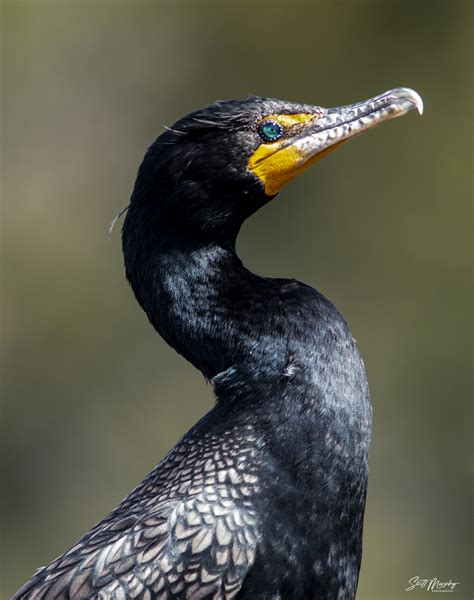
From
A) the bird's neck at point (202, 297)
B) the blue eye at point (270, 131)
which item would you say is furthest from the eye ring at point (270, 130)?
the bird's neck at point (202, 297)

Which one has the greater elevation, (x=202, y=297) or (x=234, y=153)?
(x=234, y=153)

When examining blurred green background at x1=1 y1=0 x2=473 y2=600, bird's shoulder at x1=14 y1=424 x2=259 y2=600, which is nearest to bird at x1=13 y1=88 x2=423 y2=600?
bird's shoulder at x1=14 y1=424 x2=259 y2=600

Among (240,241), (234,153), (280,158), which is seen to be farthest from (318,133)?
(240,241)

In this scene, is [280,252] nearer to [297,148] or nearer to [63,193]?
[63,193]

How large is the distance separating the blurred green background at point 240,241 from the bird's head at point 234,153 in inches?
295

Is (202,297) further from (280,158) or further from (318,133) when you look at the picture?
(318,133)

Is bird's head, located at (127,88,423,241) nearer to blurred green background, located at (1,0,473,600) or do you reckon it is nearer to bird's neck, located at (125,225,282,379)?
bird's neck, located at (125,225,282,379)

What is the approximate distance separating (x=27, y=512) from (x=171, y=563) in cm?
905

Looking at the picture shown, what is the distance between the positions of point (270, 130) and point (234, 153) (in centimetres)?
19

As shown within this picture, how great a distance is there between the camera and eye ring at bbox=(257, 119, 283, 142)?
16.0 ft

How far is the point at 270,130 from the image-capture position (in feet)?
16.0

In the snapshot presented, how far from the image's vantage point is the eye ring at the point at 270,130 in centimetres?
487

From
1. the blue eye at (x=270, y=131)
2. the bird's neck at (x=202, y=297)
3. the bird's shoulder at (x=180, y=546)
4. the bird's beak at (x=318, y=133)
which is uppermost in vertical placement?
the blue eye at (x=270, y=131)

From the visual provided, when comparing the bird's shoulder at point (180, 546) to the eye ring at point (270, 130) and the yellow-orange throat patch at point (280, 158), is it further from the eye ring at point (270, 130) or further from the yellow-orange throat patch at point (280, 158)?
the eye ring at point (270, 130)
